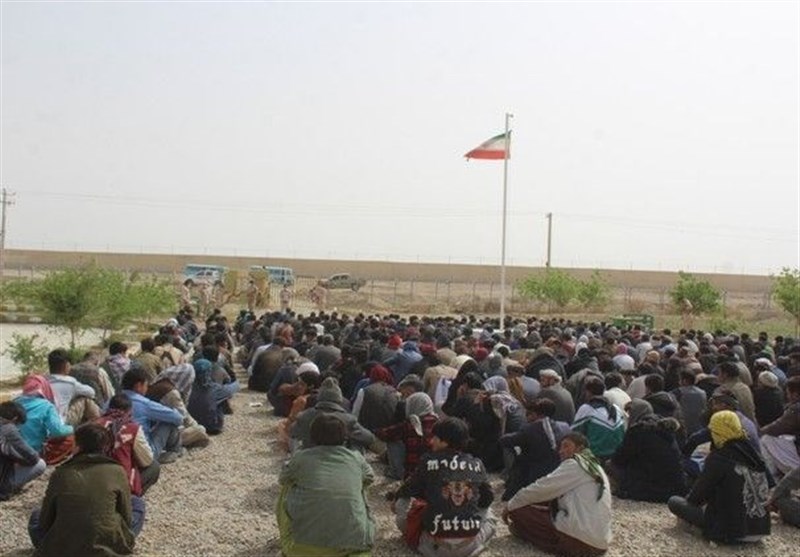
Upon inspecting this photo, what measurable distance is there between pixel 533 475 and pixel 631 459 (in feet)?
4.43

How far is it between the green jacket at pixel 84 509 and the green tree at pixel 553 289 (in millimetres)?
40948

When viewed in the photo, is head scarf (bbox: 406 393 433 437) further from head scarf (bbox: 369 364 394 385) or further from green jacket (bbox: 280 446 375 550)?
green jacket (bbox: 280 446 375 550)

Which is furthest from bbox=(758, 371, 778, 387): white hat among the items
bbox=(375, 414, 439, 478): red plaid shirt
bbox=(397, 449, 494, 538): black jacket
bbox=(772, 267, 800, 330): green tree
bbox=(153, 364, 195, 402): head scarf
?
bbox=(772, 267, 800, 330): green tree

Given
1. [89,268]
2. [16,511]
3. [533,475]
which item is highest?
[89,268]

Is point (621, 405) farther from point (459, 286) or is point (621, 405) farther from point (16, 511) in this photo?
point (459, 286)

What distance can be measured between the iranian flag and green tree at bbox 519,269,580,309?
19.6m

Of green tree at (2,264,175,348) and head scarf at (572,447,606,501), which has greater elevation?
green tree at (2,264,175,348)

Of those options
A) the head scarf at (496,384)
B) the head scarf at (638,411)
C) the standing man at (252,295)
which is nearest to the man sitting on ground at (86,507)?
the head scarf at (496,384)

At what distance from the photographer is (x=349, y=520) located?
5.48 meters

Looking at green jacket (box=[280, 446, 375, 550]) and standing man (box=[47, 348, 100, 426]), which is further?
standing man (box=[47, 348, 100, 426])

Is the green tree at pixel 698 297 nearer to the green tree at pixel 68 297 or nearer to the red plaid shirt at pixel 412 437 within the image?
the green tree at pixel 68 297

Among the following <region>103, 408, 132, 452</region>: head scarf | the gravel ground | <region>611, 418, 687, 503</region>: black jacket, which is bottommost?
the gravel ground

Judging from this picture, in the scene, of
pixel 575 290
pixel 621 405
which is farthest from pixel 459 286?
pixel 621 405

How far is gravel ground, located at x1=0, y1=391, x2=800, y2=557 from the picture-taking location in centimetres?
671
